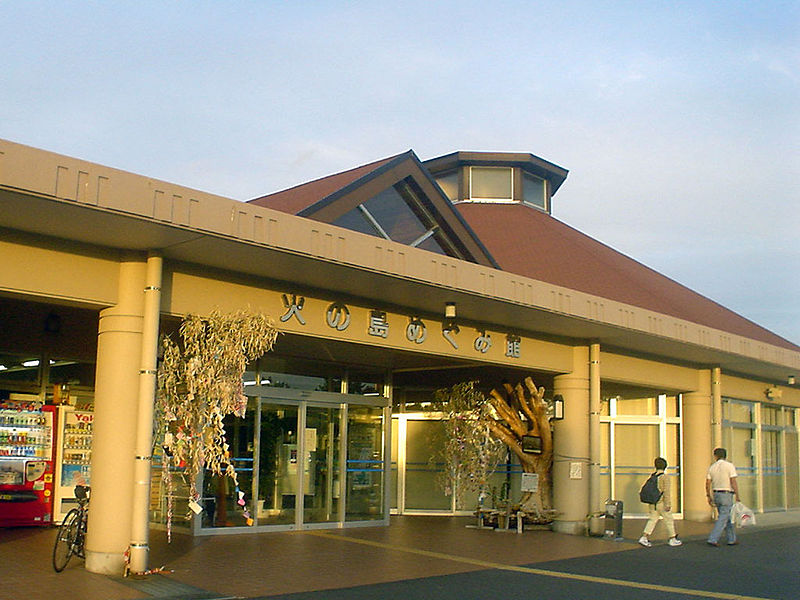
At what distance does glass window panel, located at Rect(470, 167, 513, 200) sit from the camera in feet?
90.1

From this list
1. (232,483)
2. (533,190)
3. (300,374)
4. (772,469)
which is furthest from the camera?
(533,190)

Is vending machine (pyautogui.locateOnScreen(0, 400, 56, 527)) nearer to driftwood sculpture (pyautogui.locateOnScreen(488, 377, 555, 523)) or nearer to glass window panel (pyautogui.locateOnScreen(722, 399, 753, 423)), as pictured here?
driftwood sculpture (pyautogui.locateOnScreen(488, 377, 555, 523))

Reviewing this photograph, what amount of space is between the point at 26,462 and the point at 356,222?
6.55 meters

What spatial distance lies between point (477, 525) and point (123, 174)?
10965 millimetres

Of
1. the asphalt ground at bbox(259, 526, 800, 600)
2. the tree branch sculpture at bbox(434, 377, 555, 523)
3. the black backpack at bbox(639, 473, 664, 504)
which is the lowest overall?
the asphalt ground at bbox(259, 526, 800, 600)

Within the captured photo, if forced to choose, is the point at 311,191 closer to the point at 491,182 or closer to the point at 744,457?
the point at 491,182

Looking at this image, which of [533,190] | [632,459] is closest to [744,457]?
[632,459]

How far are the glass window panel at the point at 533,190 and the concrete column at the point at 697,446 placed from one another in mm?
9406

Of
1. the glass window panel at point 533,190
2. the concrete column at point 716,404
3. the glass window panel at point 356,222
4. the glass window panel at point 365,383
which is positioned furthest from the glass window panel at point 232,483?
the glass window panel at point 533,190

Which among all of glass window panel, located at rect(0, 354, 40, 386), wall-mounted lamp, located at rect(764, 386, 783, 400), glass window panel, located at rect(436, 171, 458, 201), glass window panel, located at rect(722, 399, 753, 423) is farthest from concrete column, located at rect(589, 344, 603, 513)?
glass window panel, located at rect(436, 171, 458, 201)

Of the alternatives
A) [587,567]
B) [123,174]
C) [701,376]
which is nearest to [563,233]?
[701,376]

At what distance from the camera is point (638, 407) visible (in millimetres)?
20719

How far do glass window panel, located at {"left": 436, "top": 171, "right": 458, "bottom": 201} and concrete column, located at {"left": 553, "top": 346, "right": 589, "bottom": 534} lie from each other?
11614 millimetres

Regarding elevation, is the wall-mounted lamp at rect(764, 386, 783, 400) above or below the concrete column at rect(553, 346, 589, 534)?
above
